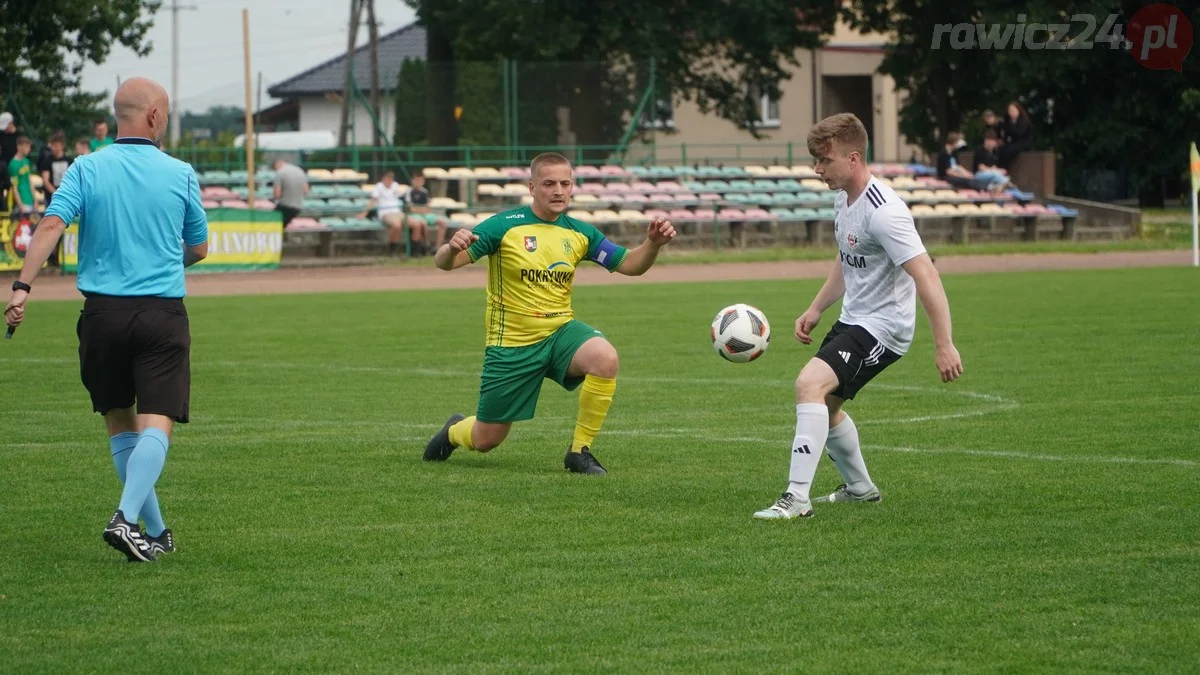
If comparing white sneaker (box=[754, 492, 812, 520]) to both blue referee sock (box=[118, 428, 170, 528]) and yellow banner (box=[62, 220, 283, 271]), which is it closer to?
blue referee sock (box=[118, 428, 170, 528])

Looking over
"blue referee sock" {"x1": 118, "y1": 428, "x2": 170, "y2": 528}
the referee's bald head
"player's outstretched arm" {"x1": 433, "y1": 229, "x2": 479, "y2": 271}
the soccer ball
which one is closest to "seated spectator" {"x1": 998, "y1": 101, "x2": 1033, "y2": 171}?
the soccer ball

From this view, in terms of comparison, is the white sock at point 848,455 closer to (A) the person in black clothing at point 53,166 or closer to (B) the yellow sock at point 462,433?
(B) the yellow sock at point 462,433

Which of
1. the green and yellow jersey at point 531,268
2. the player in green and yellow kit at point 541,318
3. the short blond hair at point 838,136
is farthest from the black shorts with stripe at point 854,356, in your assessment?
the green and yellow jersey at point 531,268

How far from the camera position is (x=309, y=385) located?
12477 mm

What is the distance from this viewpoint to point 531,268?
27.9ft

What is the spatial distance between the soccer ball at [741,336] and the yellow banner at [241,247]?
1853cm

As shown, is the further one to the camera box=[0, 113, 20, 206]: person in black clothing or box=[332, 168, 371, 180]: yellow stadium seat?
box=[332, 168, 371, 180]: yellow stadium seat

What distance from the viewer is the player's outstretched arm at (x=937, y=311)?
6543mm

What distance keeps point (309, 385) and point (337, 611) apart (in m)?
7.25

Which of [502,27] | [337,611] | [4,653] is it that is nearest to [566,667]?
[337,611]

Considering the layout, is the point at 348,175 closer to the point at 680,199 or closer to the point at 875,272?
the point at 680,199

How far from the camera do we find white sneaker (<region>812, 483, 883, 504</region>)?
732cm

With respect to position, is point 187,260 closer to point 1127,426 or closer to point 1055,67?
point 1127,426

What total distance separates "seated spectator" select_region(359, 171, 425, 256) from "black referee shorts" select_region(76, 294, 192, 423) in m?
22.7
